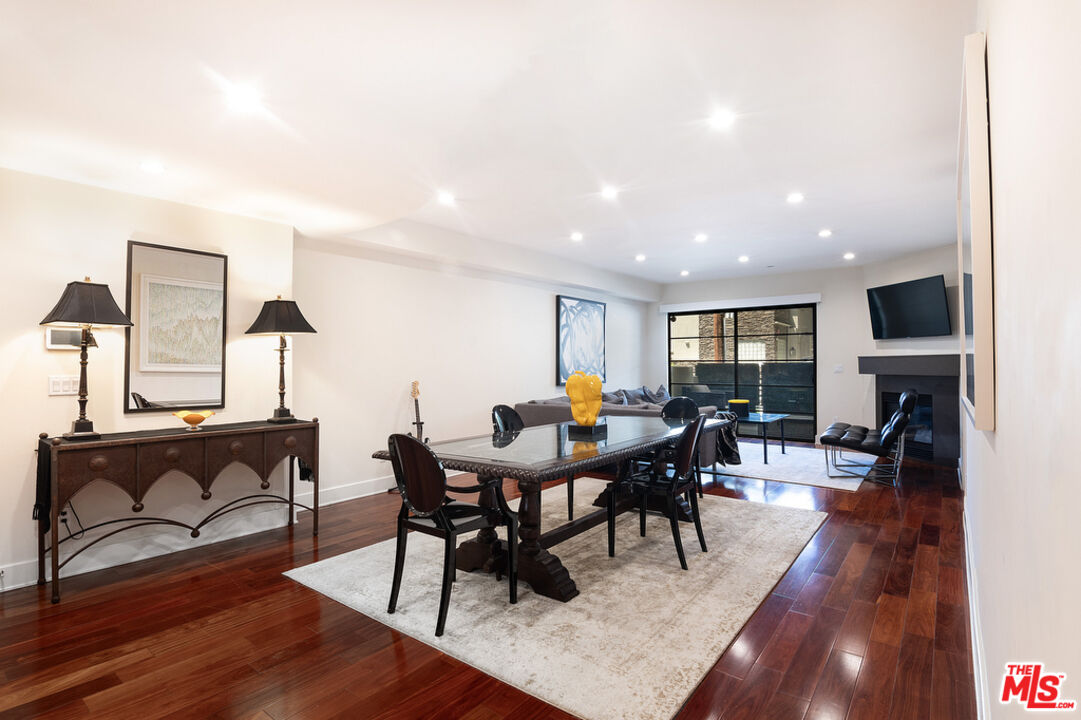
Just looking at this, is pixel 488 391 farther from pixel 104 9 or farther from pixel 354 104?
pixel 104 9

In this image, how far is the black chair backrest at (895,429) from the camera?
5.22 m

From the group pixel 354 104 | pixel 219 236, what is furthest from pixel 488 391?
pixel 354 104

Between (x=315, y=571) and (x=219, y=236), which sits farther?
(x=219, y=236)

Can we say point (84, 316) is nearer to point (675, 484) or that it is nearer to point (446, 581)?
point (446, 581)

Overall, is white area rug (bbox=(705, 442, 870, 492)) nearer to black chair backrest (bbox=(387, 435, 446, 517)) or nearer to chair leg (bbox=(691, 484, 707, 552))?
chair leg (bbox=(691, 484, 707, 552))

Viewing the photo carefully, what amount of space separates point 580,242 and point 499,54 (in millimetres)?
Answer: 3930

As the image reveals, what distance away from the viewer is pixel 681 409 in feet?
16.0

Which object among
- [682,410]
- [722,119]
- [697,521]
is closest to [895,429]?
[682,410]

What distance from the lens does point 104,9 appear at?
1926 millimetres

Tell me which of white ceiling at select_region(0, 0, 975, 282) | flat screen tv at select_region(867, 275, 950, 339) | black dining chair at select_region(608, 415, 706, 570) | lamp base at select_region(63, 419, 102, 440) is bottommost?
black dining chair at select_region(608, 415, 706, 570)

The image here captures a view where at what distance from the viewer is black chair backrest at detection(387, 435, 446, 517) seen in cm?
248

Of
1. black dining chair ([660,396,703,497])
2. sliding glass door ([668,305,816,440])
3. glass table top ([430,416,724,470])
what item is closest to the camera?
glass table top ([430,416,724,470])

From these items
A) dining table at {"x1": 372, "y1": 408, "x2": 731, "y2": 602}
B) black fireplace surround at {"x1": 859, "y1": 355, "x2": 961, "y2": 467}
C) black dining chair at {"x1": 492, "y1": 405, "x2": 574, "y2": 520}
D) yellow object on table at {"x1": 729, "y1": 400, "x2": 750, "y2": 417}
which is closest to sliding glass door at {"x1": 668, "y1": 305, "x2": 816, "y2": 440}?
yellow object on table at {"x1": 729, "y1": 400, "x2": 750, "y2": 417}

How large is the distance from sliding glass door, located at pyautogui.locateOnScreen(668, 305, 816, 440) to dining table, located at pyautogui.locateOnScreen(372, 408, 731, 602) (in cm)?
582
